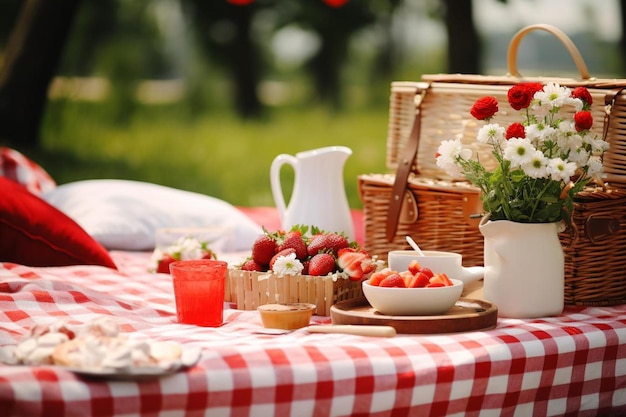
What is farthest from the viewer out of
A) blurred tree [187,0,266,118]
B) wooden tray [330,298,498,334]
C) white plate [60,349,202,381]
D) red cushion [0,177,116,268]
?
blurred tree [187,0,266,118]

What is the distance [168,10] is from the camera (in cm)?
586

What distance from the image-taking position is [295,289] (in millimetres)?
2025

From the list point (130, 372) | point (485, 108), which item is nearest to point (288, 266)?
point (485, 108)

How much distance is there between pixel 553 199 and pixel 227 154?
14.2 feet

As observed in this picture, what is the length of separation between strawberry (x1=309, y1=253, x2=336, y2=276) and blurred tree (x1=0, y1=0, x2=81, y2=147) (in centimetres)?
271

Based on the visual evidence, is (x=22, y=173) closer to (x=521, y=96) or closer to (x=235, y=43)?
(x=521, y=96)

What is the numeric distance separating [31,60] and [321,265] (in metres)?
2.87

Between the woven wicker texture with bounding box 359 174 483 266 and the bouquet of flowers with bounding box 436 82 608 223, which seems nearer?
the bouquet of flowers with bounding box 436 82 608 223

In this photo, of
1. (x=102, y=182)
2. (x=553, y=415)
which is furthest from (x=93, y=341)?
(x=102, y=182)

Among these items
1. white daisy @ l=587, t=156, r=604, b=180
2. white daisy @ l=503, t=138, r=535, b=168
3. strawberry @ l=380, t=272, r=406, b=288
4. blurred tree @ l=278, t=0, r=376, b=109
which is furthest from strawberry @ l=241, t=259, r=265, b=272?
blurred tree @ l=278, t=0, r=376, b=109

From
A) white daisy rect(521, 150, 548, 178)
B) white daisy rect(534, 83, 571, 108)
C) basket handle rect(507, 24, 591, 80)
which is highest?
basket handle rect(507, 24, 591, 80)

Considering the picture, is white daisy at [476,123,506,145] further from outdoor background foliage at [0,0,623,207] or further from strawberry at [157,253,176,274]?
outdoor background foliage at [0,0,623,207]

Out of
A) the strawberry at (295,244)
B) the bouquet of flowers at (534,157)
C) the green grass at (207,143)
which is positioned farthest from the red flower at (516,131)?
the green grass at (207,143)

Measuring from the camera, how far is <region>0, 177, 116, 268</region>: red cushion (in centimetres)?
255
